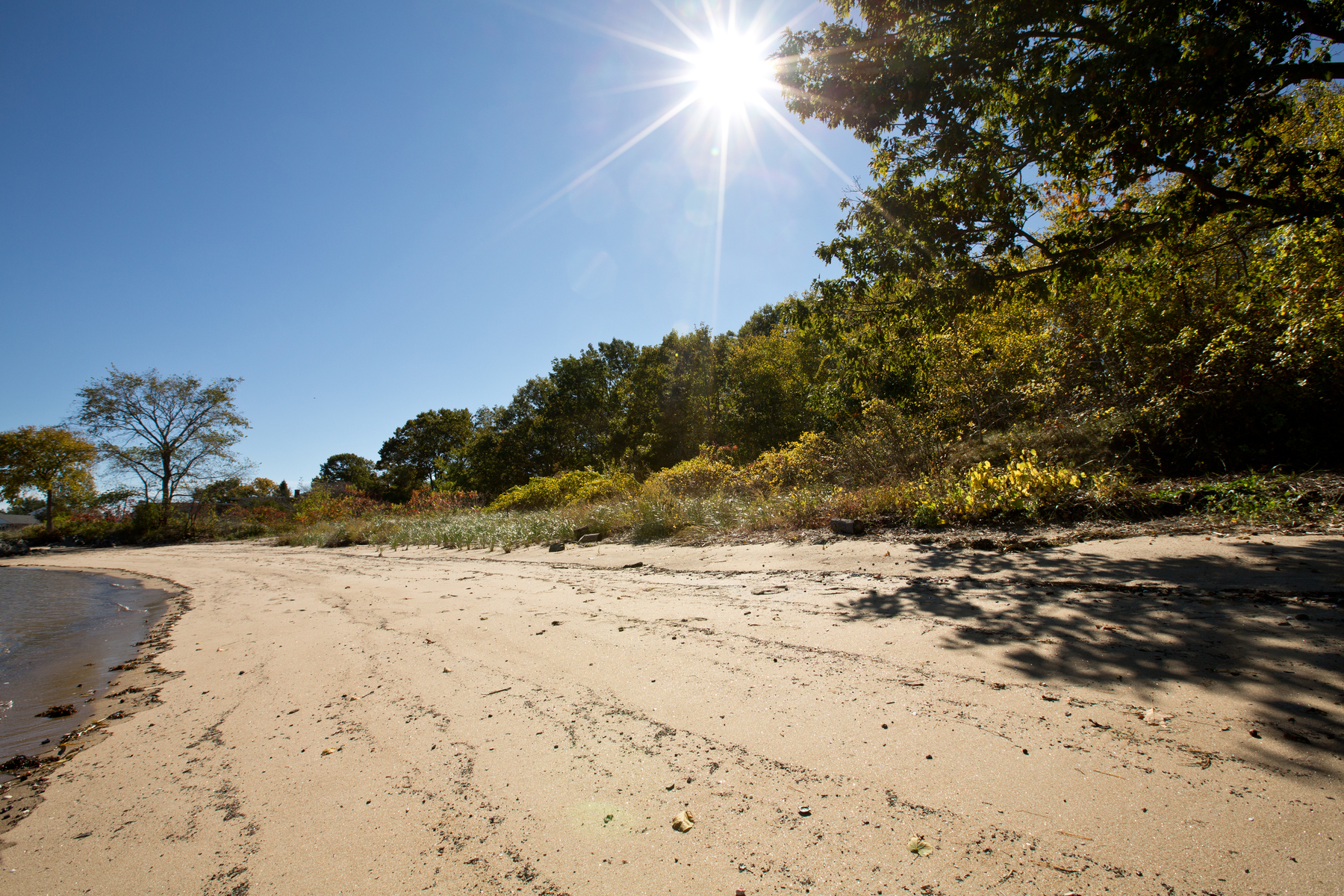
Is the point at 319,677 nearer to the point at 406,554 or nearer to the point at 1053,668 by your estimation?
the point at 1053,668

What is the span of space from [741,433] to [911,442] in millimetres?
10013

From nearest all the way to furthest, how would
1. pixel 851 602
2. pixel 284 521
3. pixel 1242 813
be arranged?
pixel 1242 813, pixel 851 602, pixel 284 521

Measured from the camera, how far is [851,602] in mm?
3500

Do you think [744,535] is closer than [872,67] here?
No

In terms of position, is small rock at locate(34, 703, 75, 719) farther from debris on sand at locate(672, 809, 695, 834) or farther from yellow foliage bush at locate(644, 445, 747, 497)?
yellow foliage bush at locate(644, 445, 747, 497)

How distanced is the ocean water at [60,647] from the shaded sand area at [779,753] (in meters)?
0.42

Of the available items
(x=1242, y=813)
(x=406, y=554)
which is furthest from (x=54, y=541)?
(x=1242, y=813)

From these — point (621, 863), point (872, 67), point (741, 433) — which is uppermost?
point (872, 67)

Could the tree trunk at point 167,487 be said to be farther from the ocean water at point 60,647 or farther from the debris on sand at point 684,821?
the debris on sand at point 684,821

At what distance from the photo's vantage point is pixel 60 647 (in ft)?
14.9

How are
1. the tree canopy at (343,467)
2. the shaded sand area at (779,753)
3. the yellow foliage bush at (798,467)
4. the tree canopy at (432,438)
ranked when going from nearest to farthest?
the shaded sand area at (779,753), the yellow foliage bush at (798,467), the tree canopy at (432,438), the tree canopy at (343,467)

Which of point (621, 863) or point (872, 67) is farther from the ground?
point (872, 67)

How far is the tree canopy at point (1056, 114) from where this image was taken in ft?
14.3

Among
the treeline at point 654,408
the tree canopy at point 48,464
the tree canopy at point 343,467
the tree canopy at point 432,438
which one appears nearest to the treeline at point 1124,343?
the treeline at point 654,408
